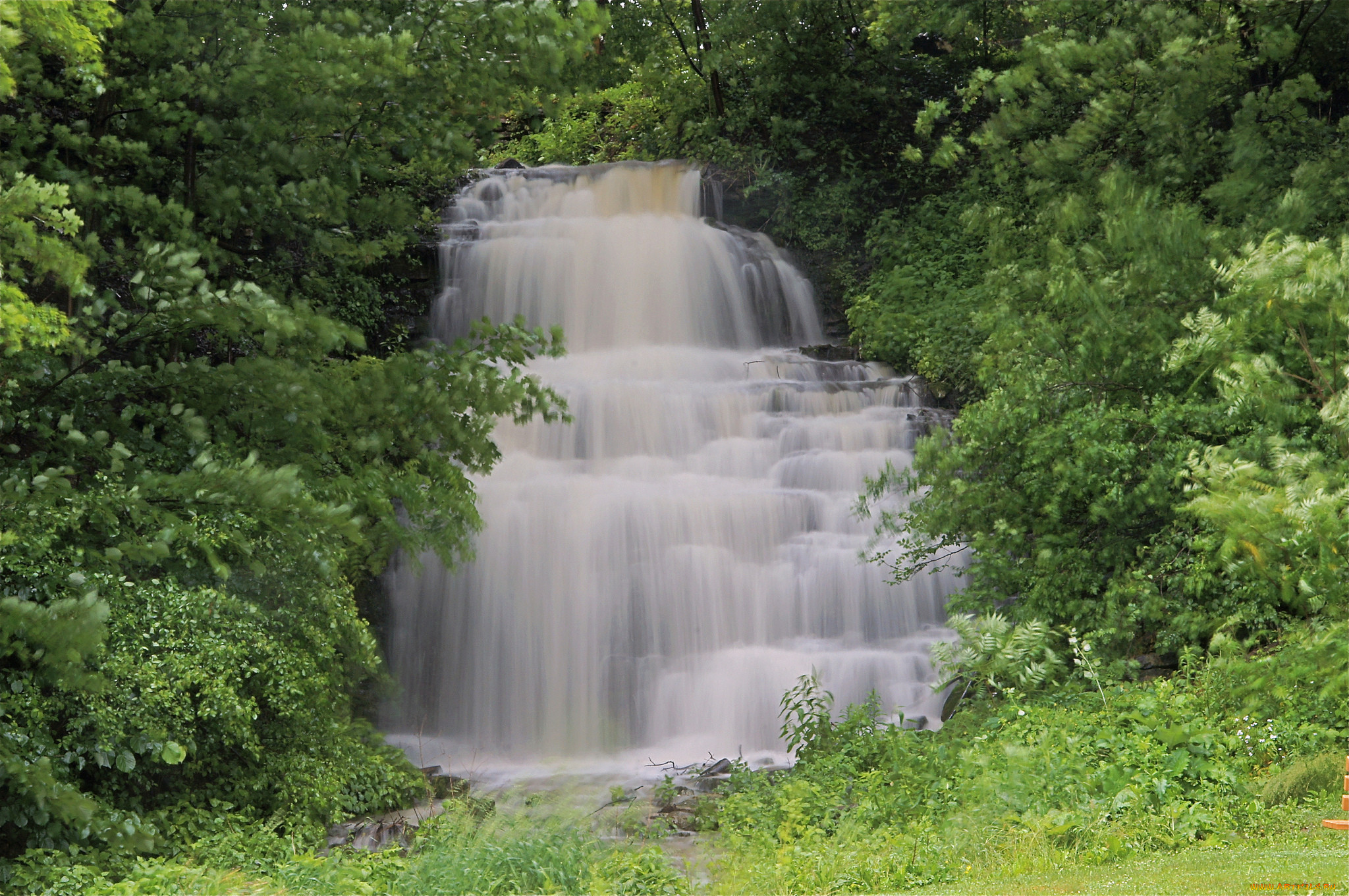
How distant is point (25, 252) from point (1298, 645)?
7.34 m

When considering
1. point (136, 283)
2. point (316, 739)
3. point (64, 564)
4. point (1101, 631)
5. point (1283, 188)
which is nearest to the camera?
point (64, 564)

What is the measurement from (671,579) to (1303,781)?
282 inches

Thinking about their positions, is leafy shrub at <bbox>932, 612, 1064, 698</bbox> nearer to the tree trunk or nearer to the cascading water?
the cascading water

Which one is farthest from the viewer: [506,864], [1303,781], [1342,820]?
[506,864]

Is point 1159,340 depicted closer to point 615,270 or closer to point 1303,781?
point 1303,781

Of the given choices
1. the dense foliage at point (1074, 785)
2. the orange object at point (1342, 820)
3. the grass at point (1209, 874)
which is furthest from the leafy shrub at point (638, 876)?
the orange object at point (1342, 820)

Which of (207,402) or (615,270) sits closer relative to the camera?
(207,402)

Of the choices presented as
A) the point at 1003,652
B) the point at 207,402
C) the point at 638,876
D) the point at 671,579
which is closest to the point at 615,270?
the point at 671,579

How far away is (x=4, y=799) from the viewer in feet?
21.8

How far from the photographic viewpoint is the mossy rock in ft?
19.5

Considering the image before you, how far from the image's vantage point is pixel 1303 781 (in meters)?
5.99

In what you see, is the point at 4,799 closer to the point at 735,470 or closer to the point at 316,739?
the point at 316,739

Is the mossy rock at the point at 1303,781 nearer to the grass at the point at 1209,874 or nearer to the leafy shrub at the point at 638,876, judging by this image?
the grass at the point at 1209,874

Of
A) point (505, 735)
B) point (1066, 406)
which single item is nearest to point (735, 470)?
point (505, 735)
